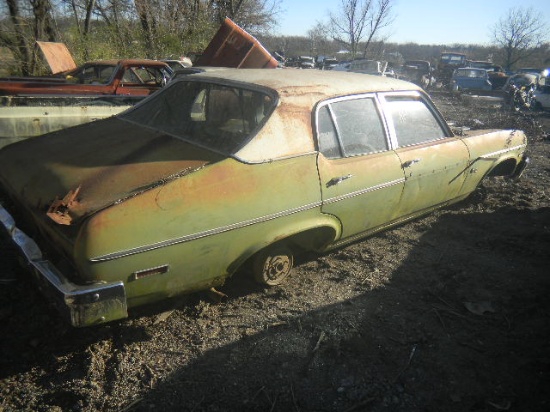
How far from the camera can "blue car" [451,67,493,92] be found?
19391 millimetres

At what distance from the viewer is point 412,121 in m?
3.45

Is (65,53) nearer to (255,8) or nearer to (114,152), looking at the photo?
(114,152)

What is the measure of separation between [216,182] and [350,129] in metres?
1.24

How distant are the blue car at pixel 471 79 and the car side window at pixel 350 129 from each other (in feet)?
60.9

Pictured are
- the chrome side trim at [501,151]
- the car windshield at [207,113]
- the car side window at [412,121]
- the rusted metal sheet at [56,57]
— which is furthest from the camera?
the rusted metal sheet at [56,57]

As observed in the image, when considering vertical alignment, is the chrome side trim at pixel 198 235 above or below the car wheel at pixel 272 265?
above

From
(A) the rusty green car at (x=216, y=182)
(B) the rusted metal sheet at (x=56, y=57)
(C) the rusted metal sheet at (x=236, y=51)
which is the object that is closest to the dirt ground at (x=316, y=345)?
(A) the rusty green car at (x=216, y=182)

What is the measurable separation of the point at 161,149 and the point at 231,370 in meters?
1.44

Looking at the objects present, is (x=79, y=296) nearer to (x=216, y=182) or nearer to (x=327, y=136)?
(x=216, y=182)

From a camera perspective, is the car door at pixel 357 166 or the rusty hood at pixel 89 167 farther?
the car door at pixel 357 166

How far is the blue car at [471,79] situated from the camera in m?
19.4

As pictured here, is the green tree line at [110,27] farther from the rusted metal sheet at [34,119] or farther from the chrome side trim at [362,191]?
the chrome side trim at [362,191]

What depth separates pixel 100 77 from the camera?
7863mm

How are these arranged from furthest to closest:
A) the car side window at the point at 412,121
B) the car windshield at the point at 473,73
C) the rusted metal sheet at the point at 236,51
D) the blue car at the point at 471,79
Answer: the car windshield at the point at 473,73, the blue car at the point at 471,79, the rusted metal sheet at the point at 236,51, the car side window at the point at 412,121
